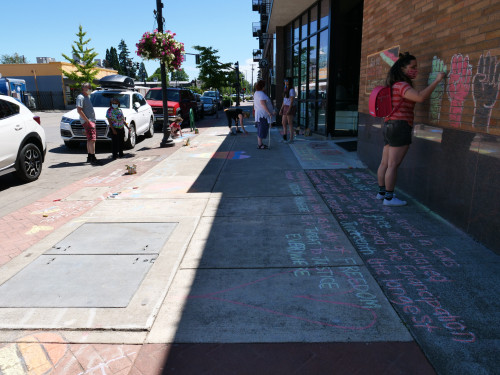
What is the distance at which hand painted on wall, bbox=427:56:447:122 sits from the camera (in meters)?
4.94

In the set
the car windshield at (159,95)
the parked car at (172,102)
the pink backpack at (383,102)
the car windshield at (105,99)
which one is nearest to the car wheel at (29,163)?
the car windshield at (105,99)

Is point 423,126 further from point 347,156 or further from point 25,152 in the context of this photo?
point 25,152

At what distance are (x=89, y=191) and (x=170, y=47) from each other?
6.36 metres

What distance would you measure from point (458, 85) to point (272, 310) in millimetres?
3624

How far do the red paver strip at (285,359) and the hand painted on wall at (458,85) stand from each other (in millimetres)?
3187

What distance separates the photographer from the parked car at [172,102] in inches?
689

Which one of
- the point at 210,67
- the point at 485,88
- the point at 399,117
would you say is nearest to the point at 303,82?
the point at 399,117

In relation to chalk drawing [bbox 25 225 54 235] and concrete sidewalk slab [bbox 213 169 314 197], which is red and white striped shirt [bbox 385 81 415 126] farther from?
chalk drawing [bbox 25 225 54 235]

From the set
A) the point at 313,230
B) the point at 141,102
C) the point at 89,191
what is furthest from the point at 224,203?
the point at 141,102

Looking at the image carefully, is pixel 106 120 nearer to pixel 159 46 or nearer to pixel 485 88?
pixel 159 46

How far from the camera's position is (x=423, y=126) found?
213 inches

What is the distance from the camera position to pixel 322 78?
510 inches

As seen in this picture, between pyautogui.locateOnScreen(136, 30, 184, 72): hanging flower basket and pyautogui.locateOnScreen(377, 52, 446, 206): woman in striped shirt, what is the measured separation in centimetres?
793

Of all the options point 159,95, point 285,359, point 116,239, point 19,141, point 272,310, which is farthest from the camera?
point 159,95
